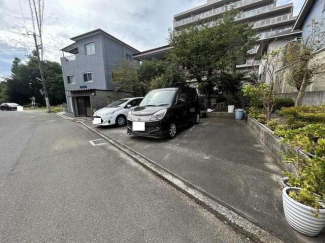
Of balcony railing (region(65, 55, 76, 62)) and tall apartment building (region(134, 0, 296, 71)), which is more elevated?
tall apartment building (region(134, 0, 296, 71))

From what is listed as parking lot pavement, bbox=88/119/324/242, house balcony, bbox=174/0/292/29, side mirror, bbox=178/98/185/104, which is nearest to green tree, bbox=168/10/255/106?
side mirror, bbox=178/98/185/104

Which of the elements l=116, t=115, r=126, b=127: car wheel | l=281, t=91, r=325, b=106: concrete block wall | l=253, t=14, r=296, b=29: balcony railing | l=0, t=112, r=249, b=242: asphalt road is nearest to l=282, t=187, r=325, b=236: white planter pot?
l=0, t=112, r=249, b=242: asphalt road

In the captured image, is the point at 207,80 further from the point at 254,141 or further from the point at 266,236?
the point at 266,236

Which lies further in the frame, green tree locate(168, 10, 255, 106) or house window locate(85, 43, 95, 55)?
house window locate(85, 43, 95, 55)

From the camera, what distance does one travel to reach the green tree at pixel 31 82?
3017 cm

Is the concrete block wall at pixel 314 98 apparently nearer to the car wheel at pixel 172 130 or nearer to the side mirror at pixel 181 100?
the side mirror at pixel 181 100

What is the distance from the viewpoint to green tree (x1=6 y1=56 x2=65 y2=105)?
99.0 ft

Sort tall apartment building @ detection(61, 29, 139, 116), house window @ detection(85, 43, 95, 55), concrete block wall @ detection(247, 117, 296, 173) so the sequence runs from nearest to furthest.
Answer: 1. concrete block wall @ detection(247, 117, 296, 173)
2. tall apartment building @ detection(61, 29, 139, 116)
3. house window @ detection(85, 43, 95, 55)

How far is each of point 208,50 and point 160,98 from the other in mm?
4927

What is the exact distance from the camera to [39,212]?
200 cm

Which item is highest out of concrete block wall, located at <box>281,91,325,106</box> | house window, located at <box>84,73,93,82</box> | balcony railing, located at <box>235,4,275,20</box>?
balcony railing, located at <box>235,4,275,20</box>

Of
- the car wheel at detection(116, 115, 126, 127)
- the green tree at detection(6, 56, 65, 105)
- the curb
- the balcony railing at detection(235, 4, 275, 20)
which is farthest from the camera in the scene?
the green tree at detection(6, 56, 65, 105)

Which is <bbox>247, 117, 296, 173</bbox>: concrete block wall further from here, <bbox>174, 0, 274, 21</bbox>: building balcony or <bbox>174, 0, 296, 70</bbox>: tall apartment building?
<bbox>174, 0, 274, 21</bbox>: building balcony

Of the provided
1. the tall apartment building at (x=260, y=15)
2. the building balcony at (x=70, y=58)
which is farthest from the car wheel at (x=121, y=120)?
the building balcony at (x=70, y=58)
